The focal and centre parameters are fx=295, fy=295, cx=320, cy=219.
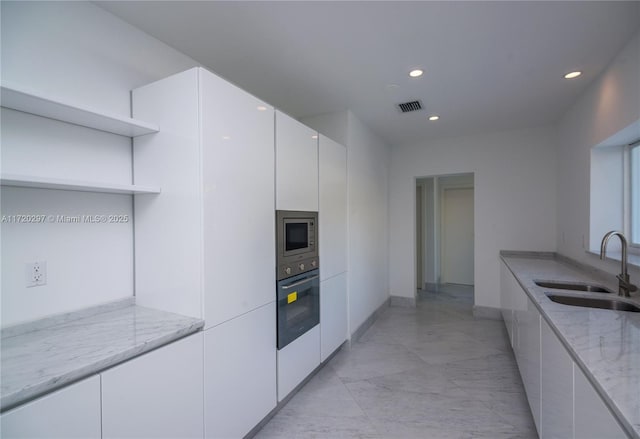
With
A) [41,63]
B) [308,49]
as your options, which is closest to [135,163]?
[41,63]

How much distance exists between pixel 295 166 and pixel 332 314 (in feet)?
4.94

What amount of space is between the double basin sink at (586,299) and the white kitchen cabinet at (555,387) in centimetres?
59

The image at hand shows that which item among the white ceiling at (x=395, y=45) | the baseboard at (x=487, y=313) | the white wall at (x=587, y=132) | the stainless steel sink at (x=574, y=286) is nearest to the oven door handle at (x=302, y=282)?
the white ceiling at (x=395, y=45)

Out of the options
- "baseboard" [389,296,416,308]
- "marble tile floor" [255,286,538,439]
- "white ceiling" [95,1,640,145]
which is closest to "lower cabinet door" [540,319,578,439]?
"marble tile floor" [255,286,538,439]

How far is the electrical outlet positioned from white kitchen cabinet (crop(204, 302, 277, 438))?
31.8 inches

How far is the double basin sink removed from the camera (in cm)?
191

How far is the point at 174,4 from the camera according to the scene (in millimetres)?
1656

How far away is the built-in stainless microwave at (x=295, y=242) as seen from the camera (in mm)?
2160

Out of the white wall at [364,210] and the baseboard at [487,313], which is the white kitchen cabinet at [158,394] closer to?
the white wall at [364,210]

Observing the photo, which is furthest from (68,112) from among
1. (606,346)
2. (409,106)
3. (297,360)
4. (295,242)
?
(409,106)

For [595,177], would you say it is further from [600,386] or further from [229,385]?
[229,385]

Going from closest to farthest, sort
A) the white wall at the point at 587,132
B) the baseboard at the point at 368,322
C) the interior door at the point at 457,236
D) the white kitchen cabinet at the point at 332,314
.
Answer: the white wall at the point at 587,132 < the white kitchen cabinet at the point at 332,314 < the baseboard at the point at 368,322 < the interior door at the point at 457,236

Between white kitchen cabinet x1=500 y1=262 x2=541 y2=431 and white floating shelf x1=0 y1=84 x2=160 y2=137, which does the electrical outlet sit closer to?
white floating shelf x1=0 y1=84 x2=160 y2=137

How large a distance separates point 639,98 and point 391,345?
2.93 m
